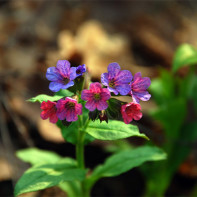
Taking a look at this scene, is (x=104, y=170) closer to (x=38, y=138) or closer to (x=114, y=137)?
(x=114, y=137)

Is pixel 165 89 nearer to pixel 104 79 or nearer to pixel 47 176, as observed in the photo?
pixel 104 79

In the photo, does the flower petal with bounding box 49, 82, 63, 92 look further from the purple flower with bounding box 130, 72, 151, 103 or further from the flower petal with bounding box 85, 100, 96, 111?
the purple flower with bounding box 130, 72, 151, 103

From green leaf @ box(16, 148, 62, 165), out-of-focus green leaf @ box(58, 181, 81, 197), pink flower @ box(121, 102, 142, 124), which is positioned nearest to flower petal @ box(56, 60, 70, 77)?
pink flower @ box(121, 102, 142, 124)

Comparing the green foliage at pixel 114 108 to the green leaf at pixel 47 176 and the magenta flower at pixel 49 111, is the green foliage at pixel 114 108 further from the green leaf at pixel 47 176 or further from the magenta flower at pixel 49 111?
the green leaf at pixel 47 176

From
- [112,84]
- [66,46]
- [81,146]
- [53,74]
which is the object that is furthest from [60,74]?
[66,46]

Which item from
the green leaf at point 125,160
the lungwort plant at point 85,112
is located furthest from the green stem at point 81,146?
the green leaf at point 125,160

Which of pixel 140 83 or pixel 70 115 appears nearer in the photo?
pixel 70 115
